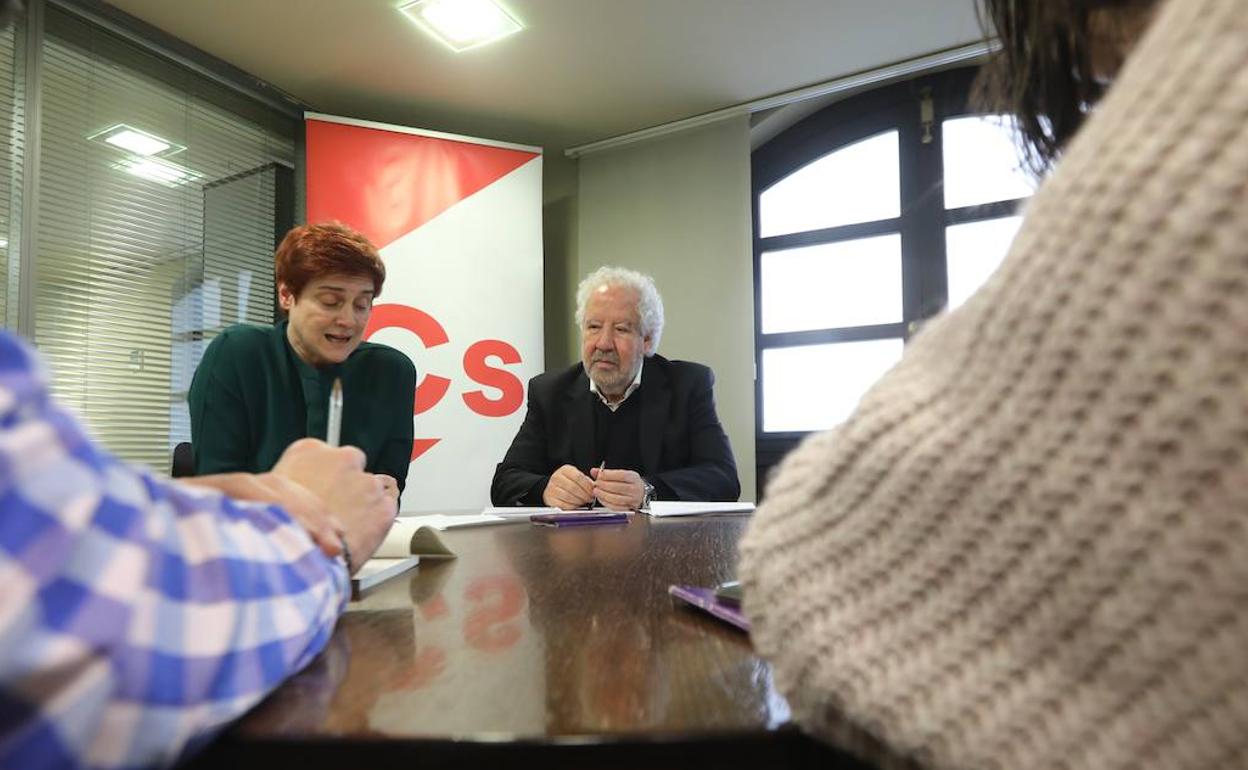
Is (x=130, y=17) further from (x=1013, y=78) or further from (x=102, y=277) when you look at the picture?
(x=1013, y=78)

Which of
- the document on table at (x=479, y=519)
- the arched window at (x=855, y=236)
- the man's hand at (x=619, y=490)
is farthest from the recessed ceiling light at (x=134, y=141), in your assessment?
the arched window at (x=855, y=236)

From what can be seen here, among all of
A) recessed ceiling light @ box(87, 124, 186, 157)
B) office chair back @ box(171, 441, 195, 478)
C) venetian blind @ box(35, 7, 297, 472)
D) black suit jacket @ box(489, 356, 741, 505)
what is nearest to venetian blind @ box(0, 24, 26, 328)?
venetian blind @ box(35, 7, 297, 472)

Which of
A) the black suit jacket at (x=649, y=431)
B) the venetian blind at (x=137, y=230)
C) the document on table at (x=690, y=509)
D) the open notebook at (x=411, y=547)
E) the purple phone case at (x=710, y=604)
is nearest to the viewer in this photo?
the purple phone case at (x=710, y=604)

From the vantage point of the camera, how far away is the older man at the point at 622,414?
2279mm

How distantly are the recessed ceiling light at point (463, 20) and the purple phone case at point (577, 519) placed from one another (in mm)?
2033

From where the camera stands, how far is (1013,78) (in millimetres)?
Answer: 543

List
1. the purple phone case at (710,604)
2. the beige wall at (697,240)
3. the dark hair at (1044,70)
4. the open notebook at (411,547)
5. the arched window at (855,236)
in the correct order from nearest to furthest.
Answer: the dark hair at (1044,70) < the purple phone case at (710,604) < the open notebook at (411,547) < the arched window at (855,236) < the beige wall at (697,240)

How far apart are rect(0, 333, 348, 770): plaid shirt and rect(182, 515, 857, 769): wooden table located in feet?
0.14

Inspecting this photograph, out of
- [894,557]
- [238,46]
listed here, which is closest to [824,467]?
[894,557]

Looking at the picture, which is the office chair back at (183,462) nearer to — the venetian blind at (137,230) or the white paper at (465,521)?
the venetian blind at (137,230)

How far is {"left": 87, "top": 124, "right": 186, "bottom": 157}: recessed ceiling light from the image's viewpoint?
2.75 m

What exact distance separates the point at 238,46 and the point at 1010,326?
11.1 ft

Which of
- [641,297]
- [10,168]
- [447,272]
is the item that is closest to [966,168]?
[641,297]

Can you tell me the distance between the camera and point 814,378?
3803 millimetres
